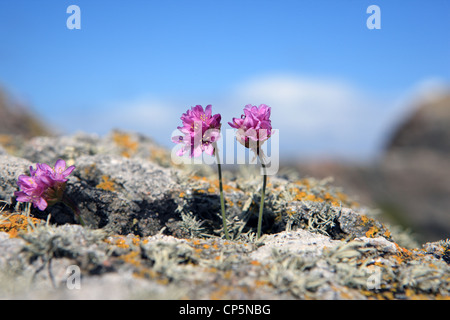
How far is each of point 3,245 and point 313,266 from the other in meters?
2.93

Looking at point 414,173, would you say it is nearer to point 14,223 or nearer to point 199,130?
point 199,130

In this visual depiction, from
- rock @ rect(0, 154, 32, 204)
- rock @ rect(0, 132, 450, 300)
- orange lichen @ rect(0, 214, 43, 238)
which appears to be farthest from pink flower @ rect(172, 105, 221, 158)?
rock @ rect(0, 154, 32, 204)

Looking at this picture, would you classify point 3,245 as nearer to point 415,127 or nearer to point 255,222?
point 255,222

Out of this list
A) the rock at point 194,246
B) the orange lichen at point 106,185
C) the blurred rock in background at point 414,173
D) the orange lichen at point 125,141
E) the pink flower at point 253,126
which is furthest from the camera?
the blurred rock in background at point 414,173

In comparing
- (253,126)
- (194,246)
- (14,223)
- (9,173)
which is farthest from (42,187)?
(253,126)

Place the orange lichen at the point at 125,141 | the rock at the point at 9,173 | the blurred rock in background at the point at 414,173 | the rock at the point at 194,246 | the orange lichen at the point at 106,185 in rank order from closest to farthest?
the rock at the point at 194,246 < the rock at the point at 9,173 < the orange lichen at the point at 106,185 < the orange lichen at the point at 125,141 < the blurred rock in background at the point at 414,173

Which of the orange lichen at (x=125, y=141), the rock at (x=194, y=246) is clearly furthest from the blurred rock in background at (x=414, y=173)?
the rock at (x=194, y=246)

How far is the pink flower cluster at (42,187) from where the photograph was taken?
3.58 m

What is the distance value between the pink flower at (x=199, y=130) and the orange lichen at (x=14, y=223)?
5.91ft

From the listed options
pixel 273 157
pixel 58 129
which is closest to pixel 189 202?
pixel 273 157

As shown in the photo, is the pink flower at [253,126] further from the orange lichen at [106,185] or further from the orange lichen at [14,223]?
the orange lichen at [14,223]

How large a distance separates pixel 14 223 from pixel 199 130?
2.27m

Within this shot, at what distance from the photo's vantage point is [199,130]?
358 centimetres

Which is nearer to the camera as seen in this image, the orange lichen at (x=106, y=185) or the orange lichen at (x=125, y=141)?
the orange lichen at (x=106, y=185)
